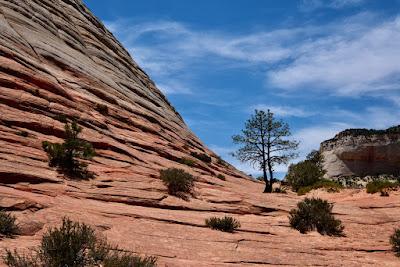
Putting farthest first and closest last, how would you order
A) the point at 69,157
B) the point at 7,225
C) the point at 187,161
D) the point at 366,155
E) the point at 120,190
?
the point at 366,155 → the point at 187,161 → the point at 69,157 → the point at 120,190 → the point at 7,225

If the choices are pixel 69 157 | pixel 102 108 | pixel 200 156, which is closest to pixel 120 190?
pixel 69 157

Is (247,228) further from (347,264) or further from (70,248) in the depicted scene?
(70,248)

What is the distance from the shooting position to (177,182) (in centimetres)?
1702

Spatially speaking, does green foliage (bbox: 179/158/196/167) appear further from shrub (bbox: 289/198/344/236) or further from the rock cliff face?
the rock cliff face

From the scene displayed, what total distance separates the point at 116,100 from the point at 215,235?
16.5 meters

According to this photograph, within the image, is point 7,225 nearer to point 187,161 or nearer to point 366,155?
point 187,161

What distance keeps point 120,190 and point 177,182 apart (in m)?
3.05

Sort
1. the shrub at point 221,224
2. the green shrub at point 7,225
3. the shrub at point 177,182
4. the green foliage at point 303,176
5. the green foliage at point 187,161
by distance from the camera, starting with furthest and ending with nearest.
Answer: the green foliage at point 303,176 → the green foliage at point 187,161 → the shrub at point 177,182 → the shrub at point 221,224 → the green shrub at point 7,225

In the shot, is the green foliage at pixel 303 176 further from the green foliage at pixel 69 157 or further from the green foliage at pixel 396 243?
the green foliage at pixel 69 157

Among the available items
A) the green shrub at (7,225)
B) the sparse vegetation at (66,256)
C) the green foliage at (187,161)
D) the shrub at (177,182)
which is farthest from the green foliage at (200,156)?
the sparse vegetation at (66,256)

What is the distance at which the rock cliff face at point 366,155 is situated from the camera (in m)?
59.1

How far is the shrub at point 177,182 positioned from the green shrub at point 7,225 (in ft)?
26.3

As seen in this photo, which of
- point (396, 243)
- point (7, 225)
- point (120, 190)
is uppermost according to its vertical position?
point (120, 190)

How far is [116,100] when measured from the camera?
2684cm
